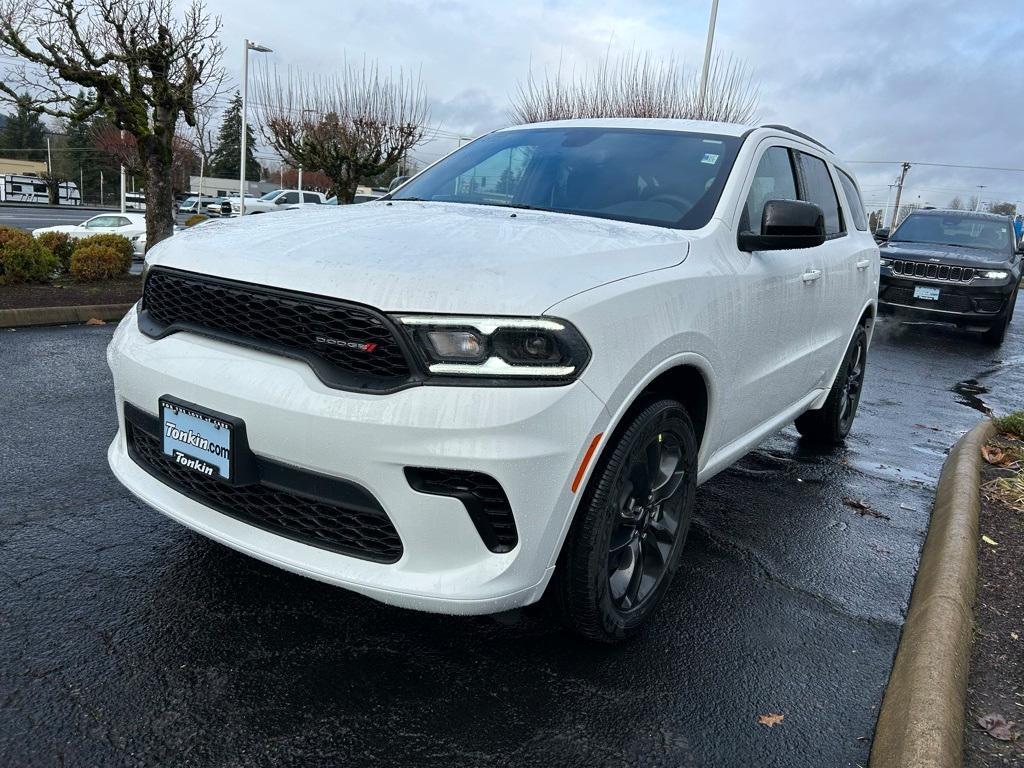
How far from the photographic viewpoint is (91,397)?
521 centimetres

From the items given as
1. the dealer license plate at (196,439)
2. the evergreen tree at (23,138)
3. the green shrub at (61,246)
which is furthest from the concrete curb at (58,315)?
the evergreen tree at (23,138)

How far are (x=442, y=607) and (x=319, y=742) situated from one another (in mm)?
478

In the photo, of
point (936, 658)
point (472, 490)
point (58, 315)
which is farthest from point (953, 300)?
point (58, 315)

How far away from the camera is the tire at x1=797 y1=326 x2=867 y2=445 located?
4992mm

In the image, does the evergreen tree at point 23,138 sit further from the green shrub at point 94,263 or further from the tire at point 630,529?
the tire at point 630,529

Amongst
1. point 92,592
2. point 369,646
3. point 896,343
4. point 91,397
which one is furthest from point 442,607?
point 896,343

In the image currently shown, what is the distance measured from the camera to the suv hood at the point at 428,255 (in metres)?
2.06

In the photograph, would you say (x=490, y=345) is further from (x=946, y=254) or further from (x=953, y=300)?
(x=946, y=254)

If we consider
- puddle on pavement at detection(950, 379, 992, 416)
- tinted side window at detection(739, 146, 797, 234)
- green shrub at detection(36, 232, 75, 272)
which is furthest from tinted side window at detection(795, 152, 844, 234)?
green shrub at detection(36, 232, 75, 272)

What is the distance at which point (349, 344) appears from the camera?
6.89 ft

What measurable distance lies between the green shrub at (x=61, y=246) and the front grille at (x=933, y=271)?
11.3 metres

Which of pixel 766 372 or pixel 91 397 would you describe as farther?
pixel 91 397

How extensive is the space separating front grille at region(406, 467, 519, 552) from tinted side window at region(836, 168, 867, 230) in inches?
152

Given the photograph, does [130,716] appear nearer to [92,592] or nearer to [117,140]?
[92,592]
